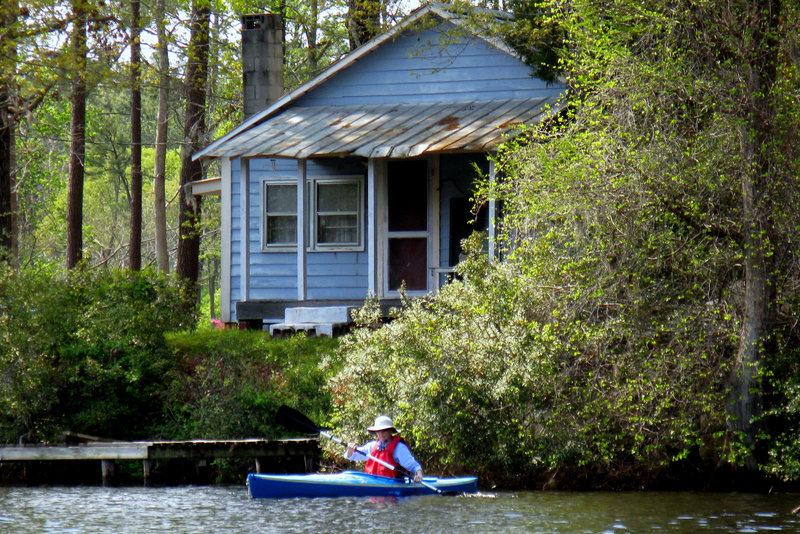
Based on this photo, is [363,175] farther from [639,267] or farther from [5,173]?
[639,267]

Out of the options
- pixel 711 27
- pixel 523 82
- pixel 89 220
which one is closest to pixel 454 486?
pixel 711 27

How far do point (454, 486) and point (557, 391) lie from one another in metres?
1.93

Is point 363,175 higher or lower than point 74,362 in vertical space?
higher

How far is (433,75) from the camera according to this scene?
2462cm

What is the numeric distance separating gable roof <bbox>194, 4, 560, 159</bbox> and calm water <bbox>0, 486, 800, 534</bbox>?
297 inches

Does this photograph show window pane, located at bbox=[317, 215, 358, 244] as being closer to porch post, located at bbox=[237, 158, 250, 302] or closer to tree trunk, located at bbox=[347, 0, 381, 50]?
porch post, located at bbox=[237, 158, 250, 302]

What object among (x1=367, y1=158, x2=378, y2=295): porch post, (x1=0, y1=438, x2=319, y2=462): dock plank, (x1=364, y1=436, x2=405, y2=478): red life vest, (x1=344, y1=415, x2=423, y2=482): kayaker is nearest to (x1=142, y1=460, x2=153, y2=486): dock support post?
(x1=0, y1=438, x2=319, y2=462): dock plank

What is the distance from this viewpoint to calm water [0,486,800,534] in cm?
1291

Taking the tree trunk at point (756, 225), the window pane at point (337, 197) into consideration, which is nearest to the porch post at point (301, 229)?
the window pane at point (337, 197)

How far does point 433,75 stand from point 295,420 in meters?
9.63

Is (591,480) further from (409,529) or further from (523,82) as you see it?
(523,82)

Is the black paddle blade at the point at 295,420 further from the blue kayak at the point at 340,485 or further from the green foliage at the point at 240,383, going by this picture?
the blue kayak at the point at 340,485

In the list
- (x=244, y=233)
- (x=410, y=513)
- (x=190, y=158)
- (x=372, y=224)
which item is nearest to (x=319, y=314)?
(x=372, y=224)

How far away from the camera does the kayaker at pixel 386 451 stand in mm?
15734
